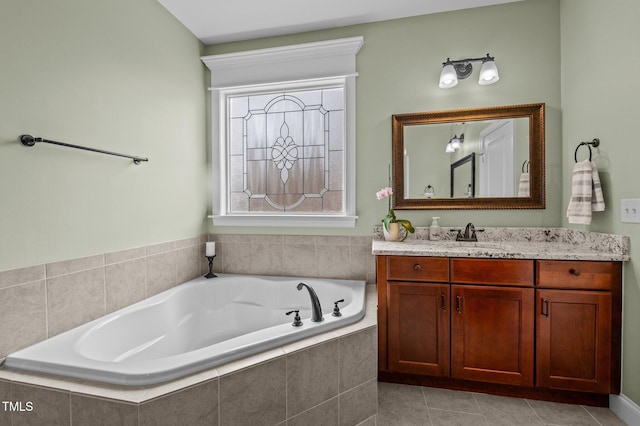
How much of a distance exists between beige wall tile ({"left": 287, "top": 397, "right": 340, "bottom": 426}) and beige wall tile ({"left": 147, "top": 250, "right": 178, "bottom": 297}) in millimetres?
1318

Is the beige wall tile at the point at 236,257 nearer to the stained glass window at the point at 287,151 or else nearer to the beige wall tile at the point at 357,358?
the stained glass window at the point at 287,151

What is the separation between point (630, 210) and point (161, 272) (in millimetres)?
2807

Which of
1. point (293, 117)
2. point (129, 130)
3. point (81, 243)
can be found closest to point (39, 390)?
point (81, 243)

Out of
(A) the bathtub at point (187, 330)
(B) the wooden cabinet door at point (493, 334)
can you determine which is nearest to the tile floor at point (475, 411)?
(B) the wooden cabinet door at point (493, 334)

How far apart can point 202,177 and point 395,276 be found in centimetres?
183

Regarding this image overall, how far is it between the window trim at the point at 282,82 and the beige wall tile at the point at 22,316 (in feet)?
4.58

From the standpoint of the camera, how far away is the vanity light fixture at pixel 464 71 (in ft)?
7.13

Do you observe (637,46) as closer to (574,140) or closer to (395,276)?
(574,140)

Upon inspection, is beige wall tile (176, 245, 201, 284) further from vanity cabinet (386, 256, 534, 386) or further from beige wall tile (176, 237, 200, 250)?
vanity cabinet (386, 256, 534, 386)

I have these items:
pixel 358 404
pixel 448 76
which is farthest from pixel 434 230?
pixel 358 404

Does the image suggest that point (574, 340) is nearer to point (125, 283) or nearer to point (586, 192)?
point (586, 192)

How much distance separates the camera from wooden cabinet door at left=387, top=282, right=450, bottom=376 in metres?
1.89

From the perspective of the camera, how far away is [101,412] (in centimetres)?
104

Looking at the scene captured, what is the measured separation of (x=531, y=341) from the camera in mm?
1770
